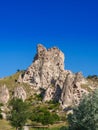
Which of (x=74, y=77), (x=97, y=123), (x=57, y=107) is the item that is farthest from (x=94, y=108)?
(x=74, y=77)

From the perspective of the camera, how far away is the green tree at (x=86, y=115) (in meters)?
48.4

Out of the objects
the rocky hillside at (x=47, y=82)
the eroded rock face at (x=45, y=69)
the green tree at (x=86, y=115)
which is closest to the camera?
the green tree at (x=86, y=115)

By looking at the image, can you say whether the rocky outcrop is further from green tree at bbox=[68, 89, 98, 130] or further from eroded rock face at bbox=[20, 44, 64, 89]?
green tree at bbox=[68, 89, 98, 130]

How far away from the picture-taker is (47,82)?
7377 inches

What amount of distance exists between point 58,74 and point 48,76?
5.14 metres

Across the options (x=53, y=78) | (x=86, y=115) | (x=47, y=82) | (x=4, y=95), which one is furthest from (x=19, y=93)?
(x=86, y=115)

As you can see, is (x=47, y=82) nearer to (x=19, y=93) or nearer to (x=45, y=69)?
(x=45, y=69)

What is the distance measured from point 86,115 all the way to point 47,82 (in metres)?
138

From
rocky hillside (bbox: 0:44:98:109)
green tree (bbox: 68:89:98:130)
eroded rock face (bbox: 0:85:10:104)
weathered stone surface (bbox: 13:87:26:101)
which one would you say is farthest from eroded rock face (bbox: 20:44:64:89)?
green tree (bbox: 68:89:98:130)

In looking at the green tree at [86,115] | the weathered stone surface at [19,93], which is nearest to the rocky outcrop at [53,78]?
the weathered stone surface at [19,93]

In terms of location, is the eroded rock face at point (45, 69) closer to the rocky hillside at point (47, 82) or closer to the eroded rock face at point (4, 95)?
the rocky hillside at point (47, 82)

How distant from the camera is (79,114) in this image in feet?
165

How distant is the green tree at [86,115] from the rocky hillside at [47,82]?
114 metres

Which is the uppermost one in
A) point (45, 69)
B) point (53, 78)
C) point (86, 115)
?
point (45, 69)
